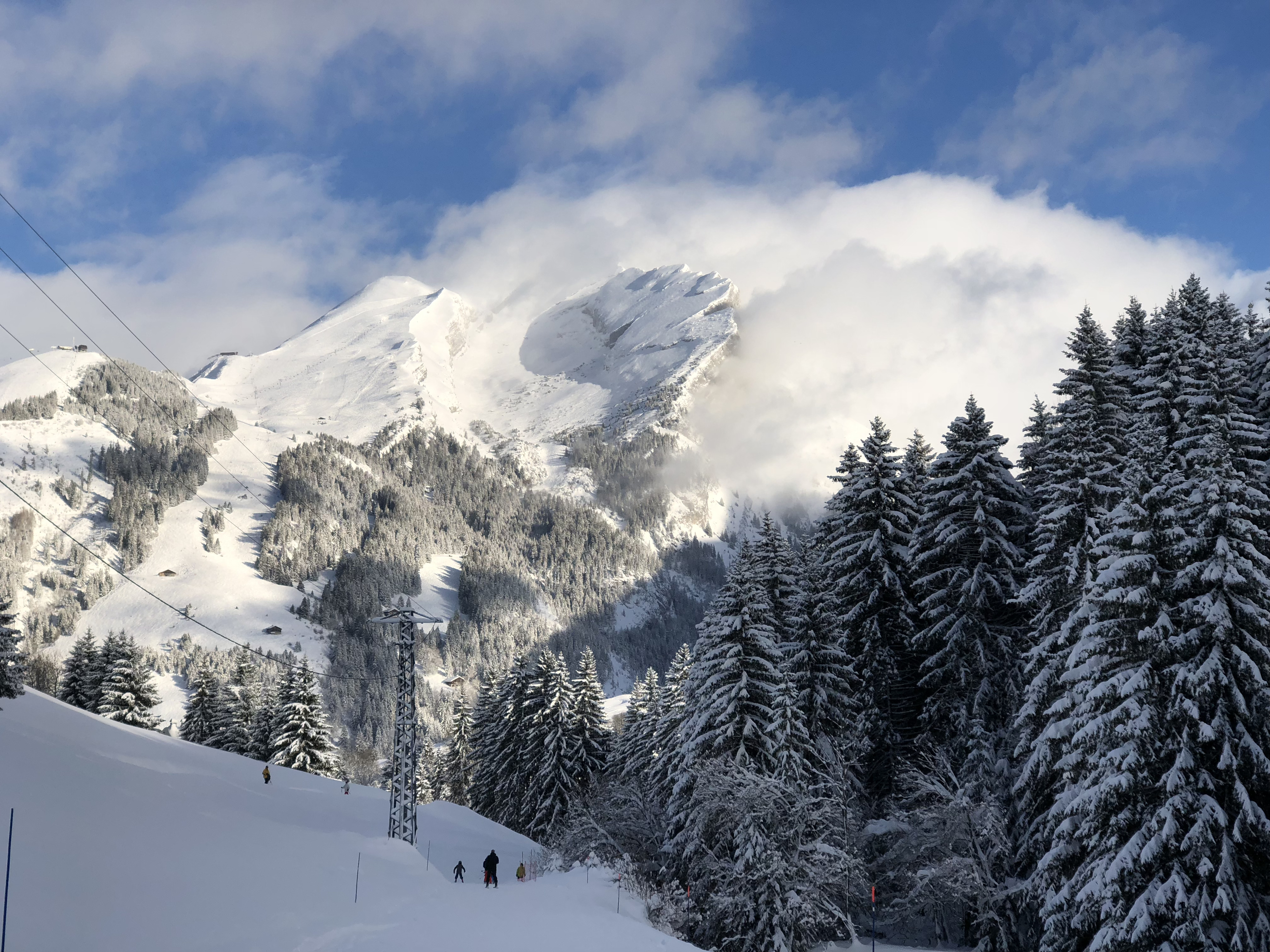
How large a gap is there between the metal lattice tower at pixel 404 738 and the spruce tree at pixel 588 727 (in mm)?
13774

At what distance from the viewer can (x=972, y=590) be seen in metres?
29.1

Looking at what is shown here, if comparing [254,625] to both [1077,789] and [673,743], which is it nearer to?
[673,743]

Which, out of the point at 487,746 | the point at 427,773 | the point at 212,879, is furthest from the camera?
the point at 427,773

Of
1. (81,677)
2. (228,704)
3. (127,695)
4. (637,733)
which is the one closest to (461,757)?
(228,704)

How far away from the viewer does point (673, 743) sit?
38906mm

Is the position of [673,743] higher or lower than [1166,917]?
higher

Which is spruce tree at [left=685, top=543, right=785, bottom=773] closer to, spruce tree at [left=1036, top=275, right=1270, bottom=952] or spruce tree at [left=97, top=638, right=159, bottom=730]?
spruce tree at [left=1036, top=275, right=1270, bottom=952]

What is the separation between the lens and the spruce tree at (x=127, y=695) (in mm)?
58312

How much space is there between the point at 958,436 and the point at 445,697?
554ft

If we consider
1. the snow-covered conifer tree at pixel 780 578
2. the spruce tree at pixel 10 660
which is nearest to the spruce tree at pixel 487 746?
the spruce tree at pixel 10 660

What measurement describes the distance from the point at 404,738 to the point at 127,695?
32.2 m

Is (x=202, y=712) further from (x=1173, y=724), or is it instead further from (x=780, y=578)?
(x=1173, y=724)

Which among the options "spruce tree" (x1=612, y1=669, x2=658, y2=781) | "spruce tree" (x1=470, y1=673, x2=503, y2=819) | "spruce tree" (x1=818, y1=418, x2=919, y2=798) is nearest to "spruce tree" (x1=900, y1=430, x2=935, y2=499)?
"spruce tree" (x1=818, y1=418, x2=919, y2=798)

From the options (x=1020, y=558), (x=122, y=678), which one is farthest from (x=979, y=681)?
Result: (x=122, y=678)
